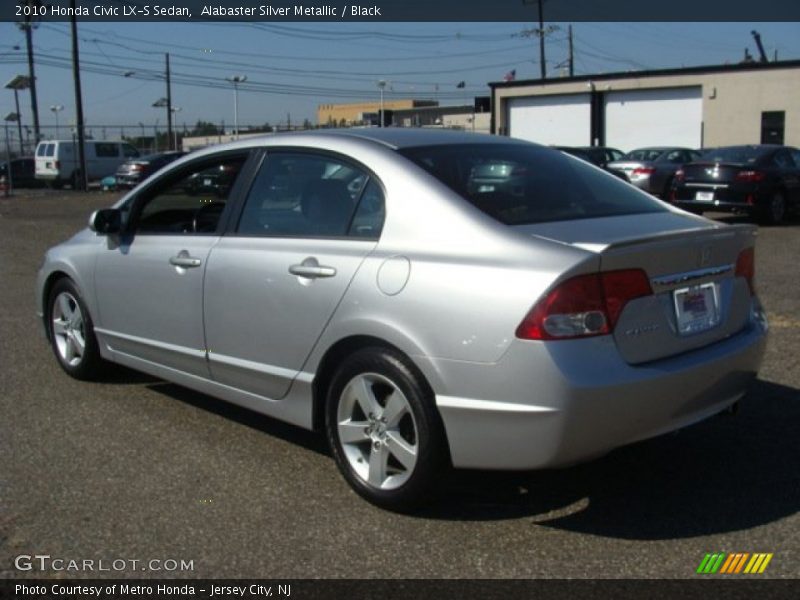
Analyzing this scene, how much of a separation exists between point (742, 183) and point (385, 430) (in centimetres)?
1318

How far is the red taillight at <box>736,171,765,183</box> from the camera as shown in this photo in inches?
597

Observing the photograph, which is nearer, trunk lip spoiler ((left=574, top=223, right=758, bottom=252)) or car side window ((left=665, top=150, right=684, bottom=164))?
trunk lip spoiler ((left=574, top=223, right=758, bottom=252))

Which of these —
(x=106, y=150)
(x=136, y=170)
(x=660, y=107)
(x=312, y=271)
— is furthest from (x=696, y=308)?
(x=106, y=150)

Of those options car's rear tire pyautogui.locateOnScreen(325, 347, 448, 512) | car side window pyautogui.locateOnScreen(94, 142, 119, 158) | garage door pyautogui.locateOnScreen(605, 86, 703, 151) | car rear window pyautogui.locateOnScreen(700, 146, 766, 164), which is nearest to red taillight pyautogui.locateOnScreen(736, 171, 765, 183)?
car rear window pyautogui.locateOnScreen(700, 146, 766, 164)

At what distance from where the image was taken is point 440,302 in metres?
3.39

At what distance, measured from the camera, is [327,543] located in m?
3.45

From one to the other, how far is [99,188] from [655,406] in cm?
3424

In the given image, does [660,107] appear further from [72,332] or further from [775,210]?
[72,332]

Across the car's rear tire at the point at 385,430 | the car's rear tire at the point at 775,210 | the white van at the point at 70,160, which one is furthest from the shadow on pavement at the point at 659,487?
the white van at the point at 70,160

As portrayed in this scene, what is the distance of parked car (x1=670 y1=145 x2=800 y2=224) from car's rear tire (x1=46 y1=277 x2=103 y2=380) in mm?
12200

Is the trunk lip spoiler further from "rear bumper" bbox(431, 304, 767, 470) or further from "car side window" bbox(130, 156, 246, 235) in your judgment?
"car side window" bbox(130, 156, 246, 235)

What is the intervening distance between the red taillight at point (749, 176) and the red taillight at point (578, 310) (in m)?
13.1
